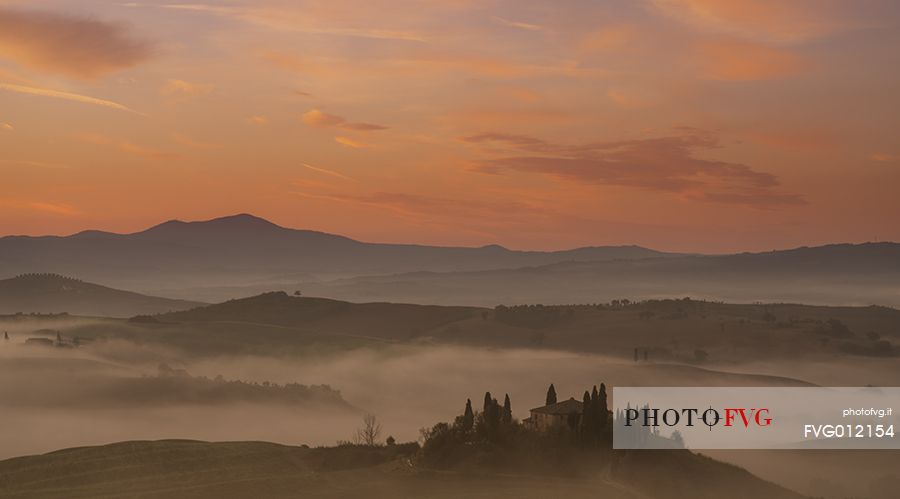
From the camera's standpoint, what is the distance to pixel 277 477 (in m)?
131

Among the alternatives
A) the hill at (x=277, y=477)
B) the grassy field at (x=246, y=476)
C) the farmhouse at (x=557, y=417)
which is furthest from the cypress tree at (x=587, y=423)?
the grassy field at (x=246, y=476)

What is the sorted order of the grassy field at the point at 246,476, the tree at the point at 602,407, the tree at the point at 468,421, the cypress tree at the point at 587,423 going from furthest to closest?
the tree at the point at 468,421 < the cypress tree at the point at 587,423 < the tree at the point at 602,407 < the grassy field at the point at 246,476

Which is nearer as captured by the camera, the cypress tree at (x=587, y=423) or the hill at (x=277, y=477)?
the hill at (x=277, y=477)

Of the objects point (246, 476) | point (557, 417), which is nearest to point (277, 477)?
point (246, 476)

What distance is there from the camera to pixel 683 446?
136 metres

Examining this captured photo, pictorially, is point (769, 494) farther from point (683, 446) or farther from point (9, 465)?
point (9, 465)

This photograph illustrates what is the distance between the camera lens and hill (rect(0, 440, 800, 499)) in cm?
11981

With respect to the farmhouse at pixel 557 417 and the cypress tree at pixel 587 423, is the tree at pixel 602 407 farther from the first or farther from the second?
the farmhouse at pixel 557 417

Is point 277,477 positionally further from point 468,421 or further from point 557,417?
point 557,417

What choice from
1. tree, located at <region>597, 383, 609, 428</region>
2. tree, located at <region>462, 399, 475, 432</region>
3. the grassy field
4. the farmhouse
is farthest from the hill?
the farmhouse

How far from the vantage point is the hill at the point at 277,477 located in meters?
120

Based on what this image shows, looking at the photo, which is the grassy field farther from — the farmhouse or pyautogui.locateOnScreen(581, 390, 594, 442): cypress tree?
the farmhouse

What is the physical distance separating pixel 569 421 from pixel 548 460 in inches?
386

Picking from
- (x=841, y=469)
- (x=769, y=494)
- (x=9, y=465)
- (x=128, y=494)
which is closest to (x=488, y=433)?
(x=769, y=494)
